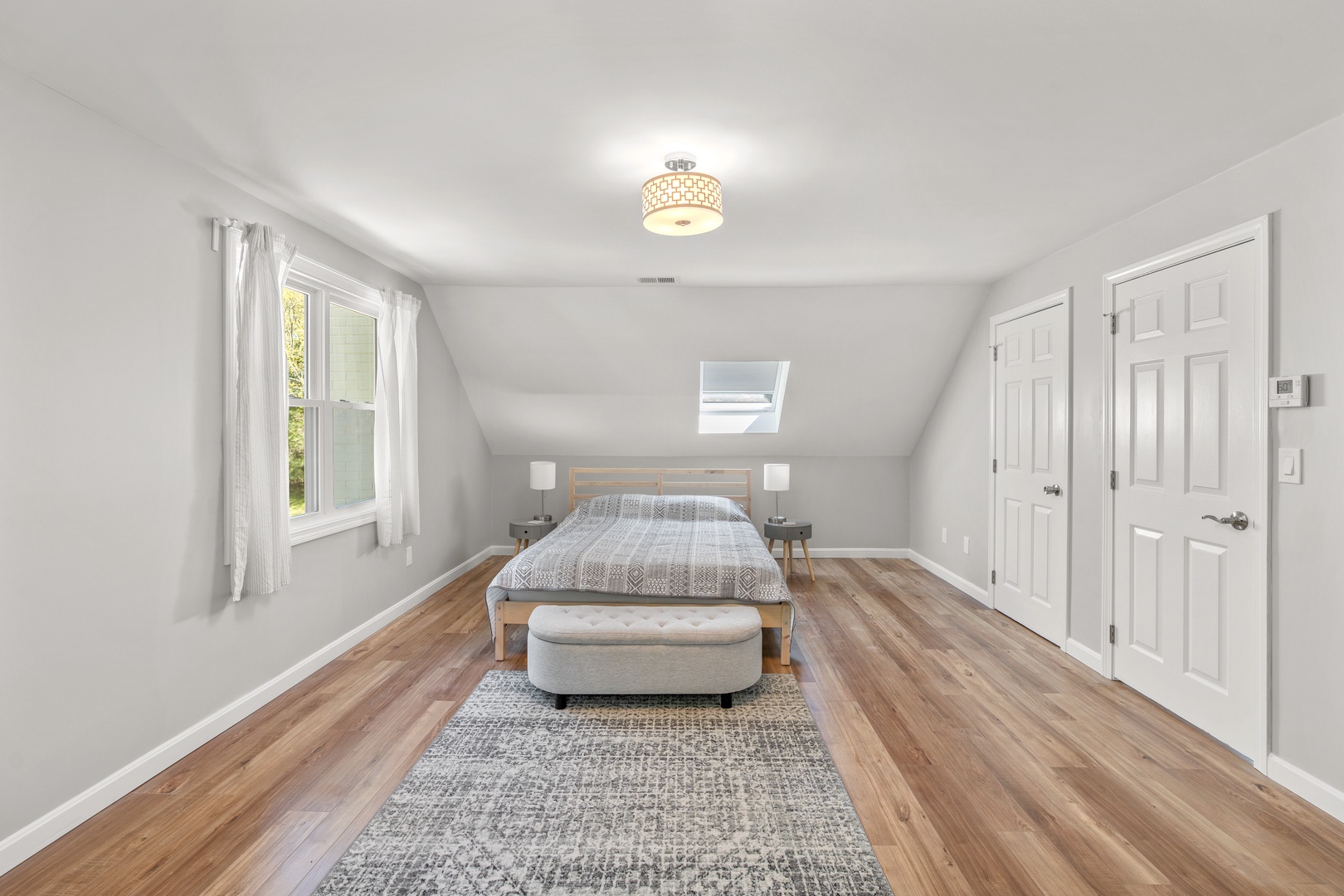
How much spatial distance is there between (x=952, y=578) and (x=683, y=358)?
9.09 feet

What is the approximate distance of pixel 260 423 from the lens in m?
2.70

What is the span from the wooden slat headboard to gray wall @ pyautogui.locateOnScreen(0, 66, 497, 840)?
3.30 metres

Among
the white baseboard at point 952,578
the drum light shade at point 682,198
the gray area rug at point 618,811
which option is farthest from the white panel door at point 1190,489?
the drum light shade at point 682,198

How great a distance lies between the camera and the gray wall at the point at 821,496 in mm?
6078

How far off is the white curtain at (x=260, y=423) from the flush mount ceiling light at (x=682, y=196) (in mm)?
1670

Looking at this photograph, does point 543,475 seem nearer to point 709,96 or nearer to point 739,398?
point 739,398

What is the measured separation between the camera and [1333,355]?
2125 millimetres

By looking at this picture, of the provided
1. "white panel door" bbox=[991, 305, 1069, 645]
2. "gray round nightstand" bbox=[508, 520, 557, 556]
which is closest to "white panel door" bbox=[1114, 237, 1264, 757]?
"white panel door" bbox=[991, 305, 1069, 645]

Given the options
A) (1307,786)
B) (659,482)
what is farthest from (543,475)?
(1307,786)

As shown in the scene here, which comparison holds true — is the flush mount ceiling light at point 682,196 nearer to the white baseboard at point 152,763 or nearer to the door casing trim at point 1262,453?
the door casing trim at point 1262,453

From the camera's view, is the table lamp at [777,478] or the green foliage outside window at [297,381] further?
the table lamp at [777,478]

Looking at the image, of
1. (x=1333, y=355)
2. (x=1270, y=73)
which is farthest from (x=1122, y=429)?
(x=1270, y=73)

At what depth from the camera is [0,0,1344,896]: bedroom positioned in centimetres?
175

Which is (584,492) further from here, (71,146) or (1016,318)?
(71,146)
